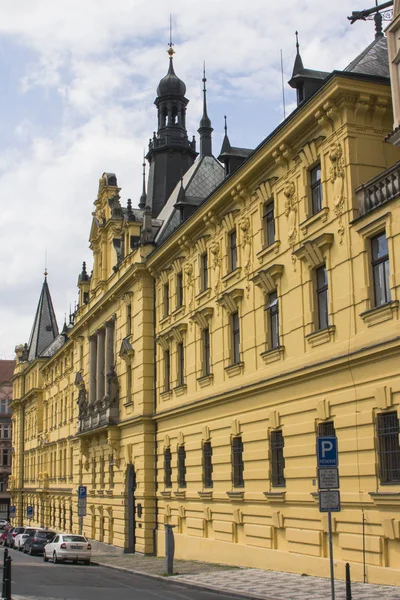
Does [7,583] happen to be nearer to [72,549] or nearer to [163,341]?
[72,549]

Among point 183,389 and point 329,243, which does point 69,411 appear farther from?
point 329,243

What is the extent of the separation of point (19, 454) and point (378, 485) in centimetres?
7450

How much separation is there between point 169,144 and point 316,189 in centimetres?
2564

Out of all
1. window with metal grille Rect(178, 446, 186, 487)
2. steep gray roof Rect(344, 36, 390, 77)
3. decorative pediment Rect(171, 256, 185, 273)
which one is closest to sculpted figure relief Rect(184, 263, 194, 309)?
decorative pediment Rect(171, 256, 185, 273)

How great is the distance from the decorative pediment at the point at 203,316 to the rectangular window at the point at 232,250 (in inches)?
88.3

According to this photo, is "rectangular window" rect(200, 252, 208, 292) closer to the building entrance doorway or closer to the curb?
the curb

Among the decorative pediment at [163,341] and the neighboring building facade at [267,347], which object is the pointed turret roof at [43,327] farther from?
the decorative pediment at [163,341]

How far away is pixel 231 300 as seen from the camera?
28625mm

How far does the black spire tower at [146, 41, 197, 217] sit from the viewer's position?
155 ft

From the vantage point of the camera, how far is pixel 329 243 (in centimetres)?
2209

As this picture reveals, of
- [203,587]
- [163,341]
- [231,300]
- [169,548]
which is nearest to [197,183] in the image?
[163,341]

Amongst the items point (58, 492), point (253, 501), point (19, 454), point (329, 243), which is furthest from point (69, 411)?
point (329, 243)

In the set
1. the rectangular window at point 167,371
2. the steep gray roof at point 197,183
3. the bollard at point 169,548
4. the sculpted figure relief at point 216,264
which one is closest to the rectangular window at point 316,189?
the sculpted figure relief at point 216,264

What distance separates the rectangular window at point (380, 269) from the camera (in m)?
19.8
